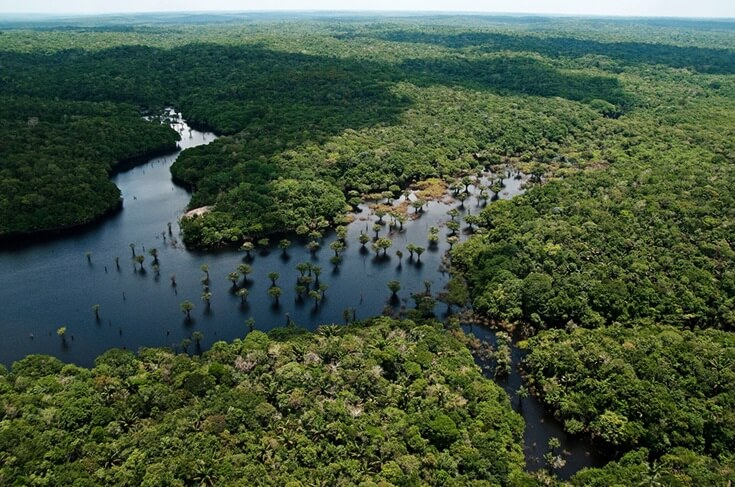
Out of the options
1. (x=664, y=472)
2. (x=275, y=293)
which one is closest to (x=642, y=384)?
(x=664, y=472)

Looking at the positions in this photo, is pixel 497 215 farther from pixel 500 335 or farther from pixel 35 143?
pixel 35 143

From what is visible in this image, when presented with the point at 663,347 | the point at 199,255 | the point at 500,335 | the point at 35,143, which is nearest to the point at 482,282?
the point at 500,335

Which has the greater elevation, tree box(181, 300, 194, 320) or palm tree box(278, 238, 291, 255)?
palm tree box(278, 238, 291, 255)

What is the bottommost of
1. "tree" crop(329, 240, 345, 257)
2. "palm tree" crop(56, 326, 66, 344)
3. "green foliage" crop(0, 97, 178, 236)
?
"palm tree" crop(56, 326, 66, 344)

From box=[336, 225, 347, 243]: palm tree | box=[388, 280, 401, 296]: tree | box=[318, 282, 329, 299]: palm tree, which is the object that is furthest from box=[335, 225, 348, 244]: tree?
box=[388, 280, 401, 296]: tree

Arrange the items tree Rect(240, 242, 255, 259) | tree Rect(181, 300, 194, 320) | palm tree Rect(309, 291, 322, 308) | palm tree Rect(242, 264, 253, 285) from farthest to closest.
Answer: tree Rect(240, 242, 255, 259)
palm tree Rect(242, 264, 253, 285)
palm tree Rect(309, 291, 322, 308)
tree Rect(181, 300, 194, 320)

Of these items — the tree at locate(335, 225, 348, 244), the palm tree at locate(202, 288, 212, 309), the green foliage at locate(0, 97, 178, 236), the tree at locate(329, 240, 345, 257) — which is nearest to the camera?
the palm tree at locate(202, 288, 212, 309)

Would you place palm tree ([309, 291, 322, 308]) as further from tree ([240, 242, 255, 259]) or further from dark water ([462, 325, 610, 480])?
dark water ([462, 325, 610, 480])
